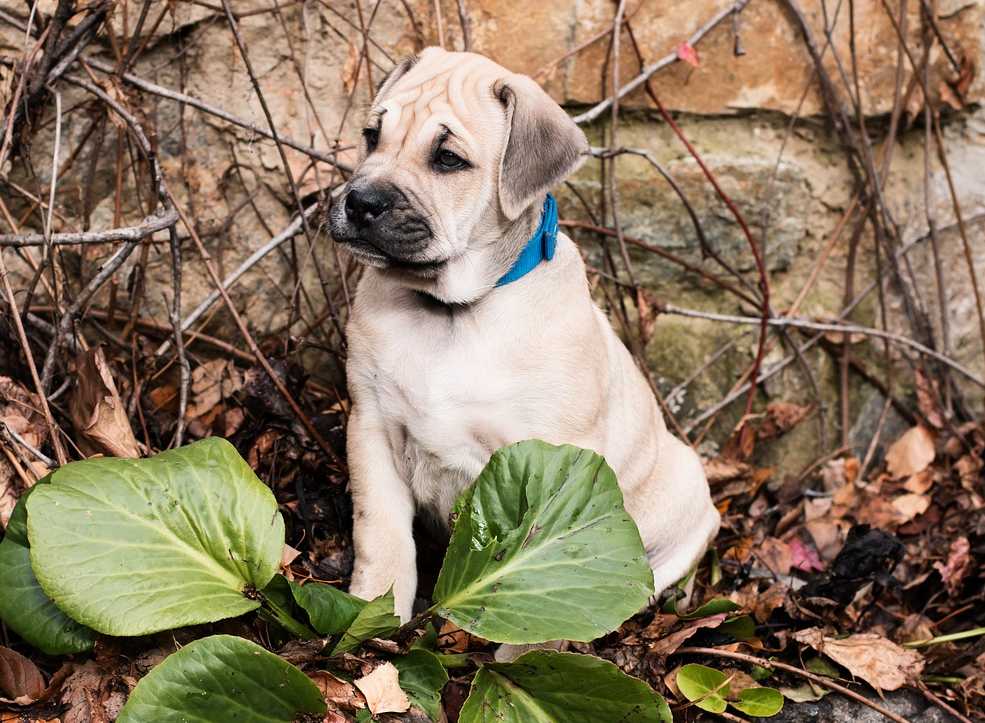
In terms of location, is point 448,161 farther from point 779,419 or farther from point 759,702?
point 779,419

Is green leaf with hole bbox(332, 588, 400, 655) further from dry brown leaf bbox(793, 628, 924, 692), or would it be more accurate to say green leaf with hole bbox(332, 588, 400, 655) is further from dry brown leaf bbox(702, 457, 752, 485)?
dry brown leaf bbox(702, 457, 752, 485)

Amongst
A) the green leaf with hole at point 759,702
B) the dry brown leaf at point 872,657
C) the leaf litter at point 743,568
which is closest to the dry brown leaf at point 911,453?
the leaf litter at point 743,568

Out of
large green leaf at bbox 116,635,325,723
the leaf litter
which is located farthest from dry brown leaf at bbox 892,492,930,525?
large green leaf at bbox 116,635,325,723

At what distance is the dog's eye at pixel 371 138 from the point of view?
3478mm

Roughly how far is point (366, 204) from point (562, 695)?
58.9 inches

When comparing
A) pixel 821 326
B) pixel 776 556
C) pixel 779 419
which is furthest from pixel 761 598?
pixel 821 326

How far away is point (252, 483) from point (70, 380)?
1.07m

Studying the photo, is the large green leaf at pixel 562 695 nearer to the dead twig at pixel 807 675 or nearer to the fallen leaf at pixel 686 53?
the dead twig at pixel 807 675

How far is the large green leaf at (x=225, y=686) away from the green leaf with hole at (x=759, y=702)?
148cm

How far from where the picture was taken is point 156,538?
2996mm

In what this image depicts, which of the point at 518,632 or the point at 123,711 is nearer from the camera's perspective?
the point at 123,711

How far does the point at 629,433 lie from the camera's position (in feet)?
13.1

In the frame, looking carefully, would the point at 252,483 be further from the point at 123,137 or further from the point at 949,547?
the point at 949,547

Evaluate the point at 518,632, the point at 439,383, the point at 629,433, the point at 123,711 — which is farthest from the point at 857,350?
the point at 123,711
